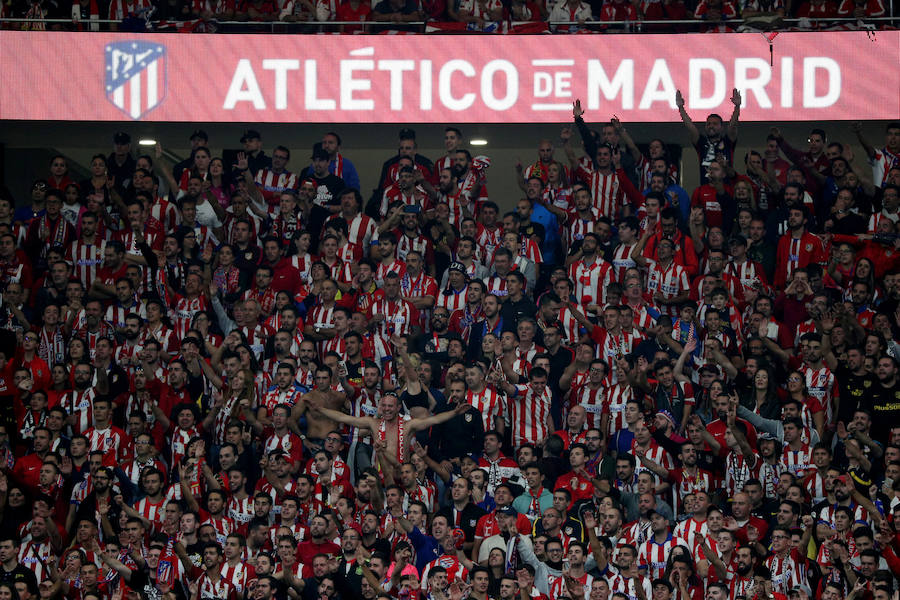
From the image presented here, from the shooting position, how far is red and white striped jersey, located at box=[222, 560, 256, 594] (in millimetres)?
14133

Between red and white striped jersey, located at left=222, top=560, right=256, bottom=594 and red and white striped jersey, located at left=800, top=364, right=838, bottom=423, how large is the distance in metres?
5.44

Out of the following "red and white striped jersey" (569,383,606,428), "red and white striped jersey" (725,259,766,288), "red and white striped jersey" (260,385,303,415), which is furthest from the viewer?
"red and white striped jersey" (725,259,766,288)

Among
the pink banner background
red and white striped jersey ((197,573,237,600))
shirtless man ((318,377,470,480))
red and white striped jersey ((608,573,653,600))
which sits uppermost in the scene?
the pink banner background

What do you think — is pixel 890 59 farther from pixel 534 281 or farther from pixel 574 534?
pixel 574 534

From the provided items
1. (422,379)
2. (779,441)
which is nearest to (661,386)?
(779,441)

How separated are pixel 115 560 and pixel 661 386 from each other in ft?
17.1

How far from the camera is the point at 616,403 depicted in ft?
50.2

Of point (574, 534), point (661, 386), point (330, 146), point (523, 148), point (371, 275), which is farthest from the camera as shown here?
point (523, 148)

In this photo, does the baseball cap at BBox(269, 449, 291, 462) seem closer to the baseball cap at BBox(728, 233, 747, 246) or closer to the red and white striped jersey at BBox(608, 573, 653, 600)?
the red and white striped jersey at BBox(608, 573, 653, 600)

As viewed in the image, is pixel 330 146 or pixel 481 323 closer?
pixel 481 323

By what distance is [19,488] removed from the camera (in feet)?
48.8

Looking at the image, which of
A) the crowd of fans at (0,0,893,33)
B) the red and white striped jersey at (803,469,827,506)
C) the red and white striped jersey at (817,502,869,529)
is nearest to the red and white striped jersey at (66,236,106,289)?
the crowd of fans at (0,0,893,33)

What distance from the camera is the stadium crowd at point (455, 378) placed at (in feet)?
46.1

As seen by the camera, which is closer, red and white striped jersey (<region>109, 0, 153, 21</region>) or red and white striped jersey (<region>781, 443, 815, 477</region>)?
red and white striped jersey (<region>781, 443, 815, 477</region>)
